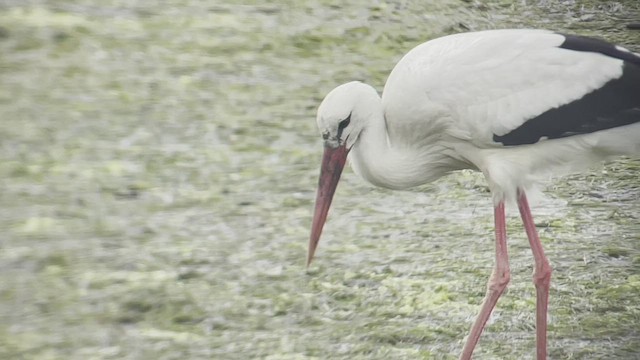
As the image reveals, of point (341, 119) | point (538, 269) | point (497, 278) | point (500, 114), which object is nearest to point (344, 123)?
point (341, 119)

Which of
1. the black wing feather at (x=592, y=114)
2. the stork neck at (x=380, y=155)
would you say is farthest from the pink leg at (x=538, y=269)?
the stork neck at (x=380, y=155)

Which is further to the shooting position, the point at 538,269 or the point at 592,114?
the point at 538,269

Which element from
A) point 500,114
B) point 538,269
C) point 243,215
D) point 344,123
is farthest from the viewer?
point 243,215

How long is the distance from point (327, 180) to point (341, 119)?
320 millimetres

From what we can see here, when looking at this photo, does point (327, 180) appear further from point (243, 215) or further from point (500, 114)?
point (243, 215)

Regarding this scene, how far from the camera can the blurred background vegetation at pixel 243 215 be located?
5.43 metres

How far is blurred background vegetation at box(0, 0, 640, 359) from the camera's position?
5430 millimetres

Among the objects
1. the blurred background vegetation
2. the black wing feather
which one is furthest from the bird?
the blurred background vegetation

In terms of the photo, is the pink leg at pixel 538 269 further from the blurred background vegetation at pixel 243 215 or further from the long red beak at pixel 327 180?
the long red beak at pixel 327 180

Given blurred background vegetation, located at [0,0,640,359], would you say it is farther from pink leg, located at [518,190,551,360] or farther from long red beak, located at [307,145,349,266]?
long red beak, located at [307,145,349,266]

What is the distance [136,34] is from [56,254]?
3.73 metres

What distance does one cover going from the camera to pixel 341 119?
16.7 feet

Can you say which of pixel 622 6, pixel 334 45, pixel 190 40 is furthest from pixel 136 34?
pixel 622 6

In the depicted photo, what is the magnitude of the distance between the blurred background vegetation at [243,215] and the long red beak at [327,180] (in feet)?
1.43
